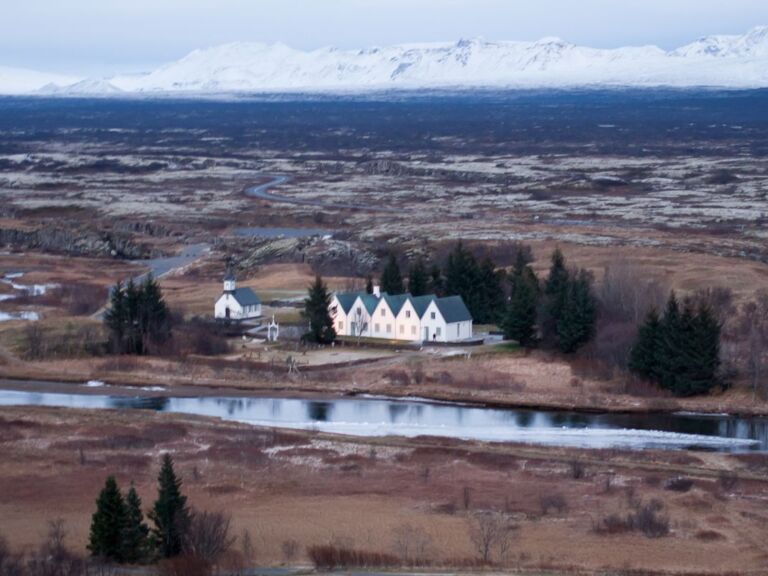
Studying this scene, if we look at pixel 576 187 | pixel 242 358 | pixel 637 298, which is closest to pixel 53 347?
pixel 242 358

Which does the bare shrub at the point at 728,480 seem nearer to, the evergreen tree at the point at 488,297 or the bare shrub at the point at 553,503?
the bare shrub at the point at 553,503

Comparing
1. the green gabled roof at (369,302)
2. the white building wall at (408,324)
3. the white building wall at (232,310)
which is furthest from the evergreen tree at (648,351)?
the white building wall at (232,310)

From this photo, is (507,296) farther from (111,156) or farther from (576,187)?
(111,156)

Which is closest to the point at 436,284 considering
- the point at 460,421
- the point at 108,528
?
the point at 460,421

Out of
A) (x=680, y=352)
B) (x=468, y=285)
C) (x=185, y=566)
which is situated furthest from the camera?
(x=468, y=285)

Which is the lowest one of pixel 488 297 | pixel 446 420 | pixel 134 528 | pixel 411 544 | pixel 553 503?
pixel 446 420

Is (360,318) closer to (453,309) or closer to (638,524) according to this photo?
(453,309)

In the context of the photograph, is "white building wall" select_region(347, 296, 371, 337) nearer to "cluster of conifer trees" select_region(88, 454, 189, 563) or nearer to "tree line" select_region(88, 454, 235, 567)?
"tree line" select_region(88, 454, 235, 567)

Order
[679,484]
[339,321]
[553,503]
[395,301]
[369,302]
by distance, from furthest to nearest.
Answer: [339,321] → [369,302] → [395,301] → [679,484] → [553,503]
